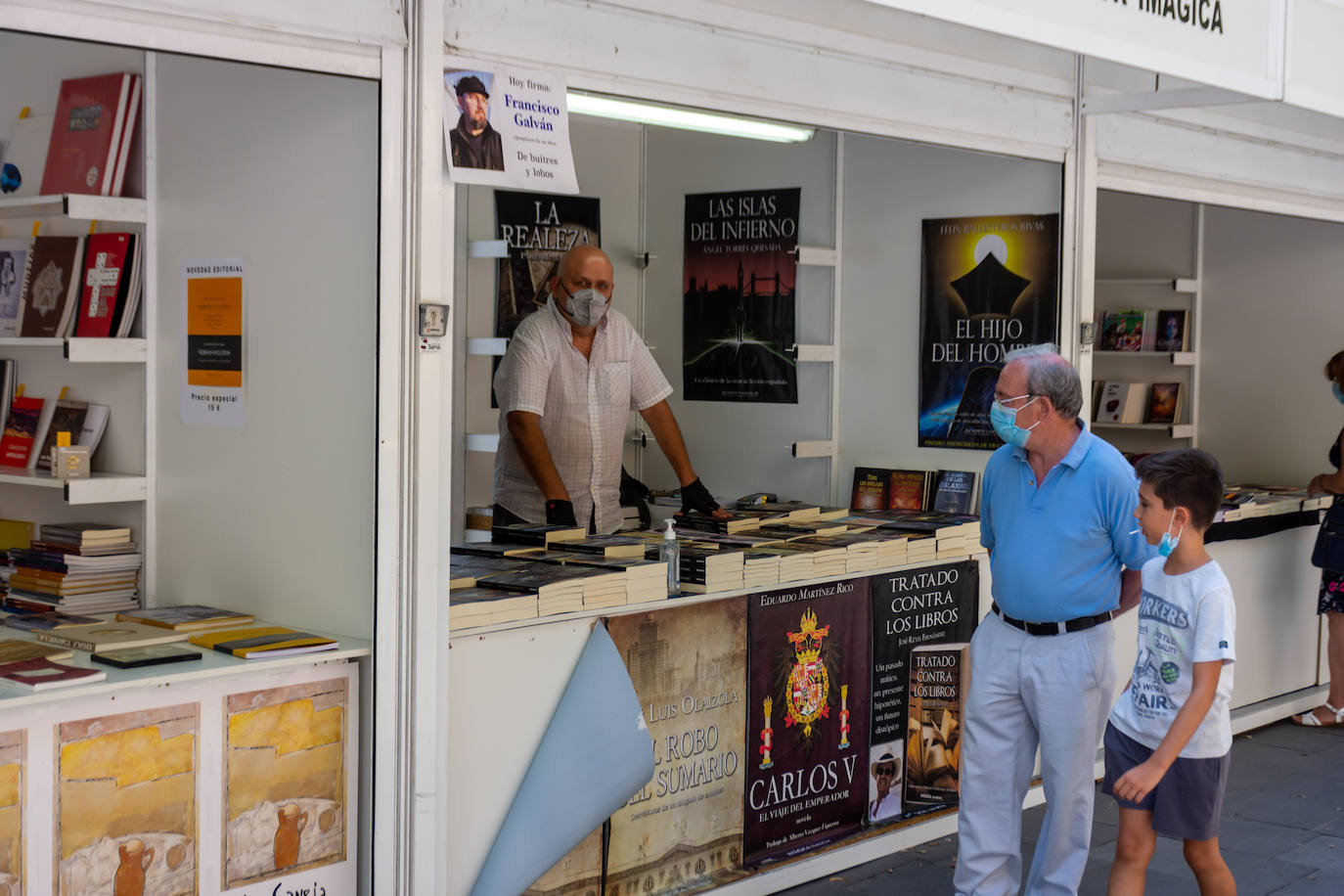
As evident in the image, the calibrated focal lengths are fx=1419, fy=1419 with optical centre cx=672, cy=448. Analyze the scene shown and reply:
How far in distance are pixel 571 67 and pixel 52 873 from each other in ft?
7.55

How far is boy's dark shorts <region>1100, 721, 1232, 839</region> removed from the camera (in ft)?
11.9

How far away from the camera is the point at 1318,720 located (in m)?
6.97

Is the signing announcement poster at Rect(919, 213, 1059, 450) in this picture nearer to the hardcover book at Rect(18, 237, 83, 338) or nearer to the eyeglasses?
the eyeglasses

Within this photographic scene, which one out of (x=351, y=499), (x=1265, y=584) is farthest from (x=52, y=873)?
(x=1265, y=584)

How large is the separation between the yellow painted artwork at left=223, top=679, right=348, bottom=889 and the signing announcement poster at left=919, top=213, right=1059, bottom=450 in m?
3.12

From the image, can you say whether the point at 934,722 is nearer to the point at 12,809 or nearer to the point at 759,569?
the point at 759,569

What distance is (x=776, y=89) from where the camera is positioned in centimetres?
430

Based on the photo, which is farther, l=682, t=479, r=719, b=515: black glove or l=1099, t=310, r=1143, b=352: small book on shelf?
l=1099, t=310, r=1143, b=352: small book on shelf

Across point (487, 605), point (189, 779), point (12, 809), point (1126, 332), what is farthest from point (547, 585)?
point (1126, 332)

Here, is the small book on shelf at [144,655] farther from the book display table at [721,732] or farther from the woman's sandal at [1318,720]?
the woman's sandal at [1318,720]

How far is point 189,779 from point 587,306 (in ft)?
7.96

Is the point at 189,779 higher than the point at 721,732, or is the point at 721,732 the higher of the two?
the point at 189,779

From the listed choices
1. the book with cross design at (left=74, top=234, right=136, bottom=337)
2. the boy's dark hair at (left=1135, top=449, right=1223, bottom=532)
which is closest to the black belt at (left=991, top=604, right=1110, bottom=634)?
the boy's dark hair at (left=1135, top=449, right=1223, bottom=532)

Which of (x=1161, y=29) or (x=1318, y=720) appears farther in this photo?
(x=1318, y=720)
